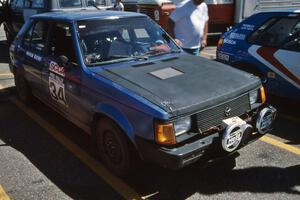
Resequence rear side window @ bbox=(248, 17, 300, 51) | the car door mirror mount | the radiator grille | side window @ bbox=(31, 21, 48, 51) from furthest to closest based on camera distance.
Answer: rear side window @ bbox=(248, 17, 300, 51) < side window @ bbox=(31, 21, 48, 51) < the car door mirror mount < the radiator grille

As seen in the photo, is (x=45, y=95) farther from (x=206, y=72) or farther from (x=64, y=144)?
(x=206, y=72)

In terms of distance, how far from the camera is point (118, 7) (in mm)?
10289

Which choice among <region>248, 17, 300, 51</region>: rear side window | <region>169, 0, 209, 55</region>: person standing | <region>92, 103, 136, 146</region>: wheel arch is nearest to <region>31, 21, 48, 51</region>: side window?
<region>92, 103, 136, 146</region>: wheel arch

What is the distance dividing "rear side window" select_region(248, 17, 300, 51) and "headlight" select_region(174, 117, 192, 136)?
276cm

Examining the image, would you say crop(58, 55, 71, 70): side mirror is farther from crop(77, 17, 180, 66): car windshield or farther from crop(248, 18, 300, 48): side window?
crop(248, 18, 300, 48): side window

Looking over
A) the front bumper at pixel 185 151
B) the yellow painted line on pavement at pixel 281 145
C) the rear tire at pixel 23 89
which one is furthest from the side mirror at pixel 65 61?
the yellow painted line on pavement at pixel 281 145

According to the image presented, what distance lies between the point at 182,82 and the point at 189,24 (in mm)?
2022

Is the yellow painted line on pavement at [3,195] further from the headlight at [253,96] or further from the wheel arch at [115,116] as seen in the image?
the headlight at [253,96]

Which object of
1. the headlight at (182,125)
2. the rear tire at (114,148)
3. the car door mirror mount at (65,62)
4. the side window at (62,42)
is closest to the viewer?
the headlight at (182,125)

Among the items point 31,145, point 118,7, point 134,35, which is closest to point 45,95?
point 31,145

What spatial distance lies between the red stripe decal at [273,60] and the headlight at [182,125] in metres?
2.58

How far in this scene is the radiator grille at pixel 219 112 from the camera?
3.37 metres

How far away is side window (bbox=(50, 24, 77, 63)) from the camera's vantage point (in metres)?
4.34

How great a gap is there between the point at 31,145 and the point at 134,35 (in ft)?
6.21
